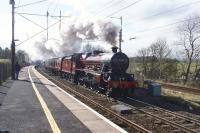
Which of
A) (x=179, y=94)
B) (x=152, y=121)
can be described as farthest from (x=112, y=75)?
(x=179, y=94)

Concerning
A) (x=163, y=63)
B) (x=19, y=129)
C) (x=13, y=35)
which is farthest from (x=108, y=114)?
(x=163, y=63)

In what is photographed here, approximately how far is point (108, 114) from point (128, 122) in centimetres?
250

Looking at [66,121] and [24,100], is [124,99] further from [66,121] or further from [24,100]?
[66,121]

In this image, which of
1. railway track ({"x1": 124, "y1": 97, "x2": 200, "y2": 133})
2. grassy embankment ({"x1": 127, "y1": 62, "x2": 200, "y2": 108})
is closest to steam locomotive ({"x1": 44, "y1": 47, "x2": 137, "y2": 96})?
grassy embankment ({"x1": 127, "y1": 62, "x2": 200, "y2": 108})

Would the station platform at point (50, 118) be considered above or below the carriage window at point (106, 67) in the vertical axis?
below

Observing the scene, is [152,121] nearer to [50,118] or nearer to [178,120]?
[178,120]

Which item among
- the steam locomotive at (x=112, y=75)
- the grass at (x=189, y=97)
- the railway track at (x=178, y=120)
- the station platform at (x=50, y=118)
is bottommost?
the grass at (x=189, y=97)

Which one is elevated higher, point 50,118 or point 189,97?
point 50,118

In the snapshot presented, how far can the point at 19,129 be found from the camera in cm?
1165

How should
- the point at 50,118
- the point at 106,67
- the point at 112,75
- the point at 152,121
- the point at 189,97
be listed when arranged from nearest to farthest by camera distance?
the point at 50,118, the point at 152,121, the point at 112,75, the point at 106,67, the point at 189,97

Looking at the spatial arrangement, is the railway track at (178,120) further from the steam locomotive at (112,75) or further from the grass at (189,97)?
the grass at (189,97)

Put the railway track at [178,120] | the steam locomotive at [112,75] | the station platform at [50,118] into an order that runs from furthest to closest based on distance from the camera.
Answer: the steam locomotive at [112,75] < the railway track at [178,120] < the station platform at [50,118]

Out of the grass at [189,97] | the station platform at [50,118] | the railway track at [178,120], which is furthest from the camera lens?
the grass at [189,97]

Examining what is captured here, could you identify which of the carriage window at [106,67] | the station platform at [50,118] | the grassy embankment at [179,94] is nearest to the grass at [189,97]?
the grassy embankment at [179,94]
